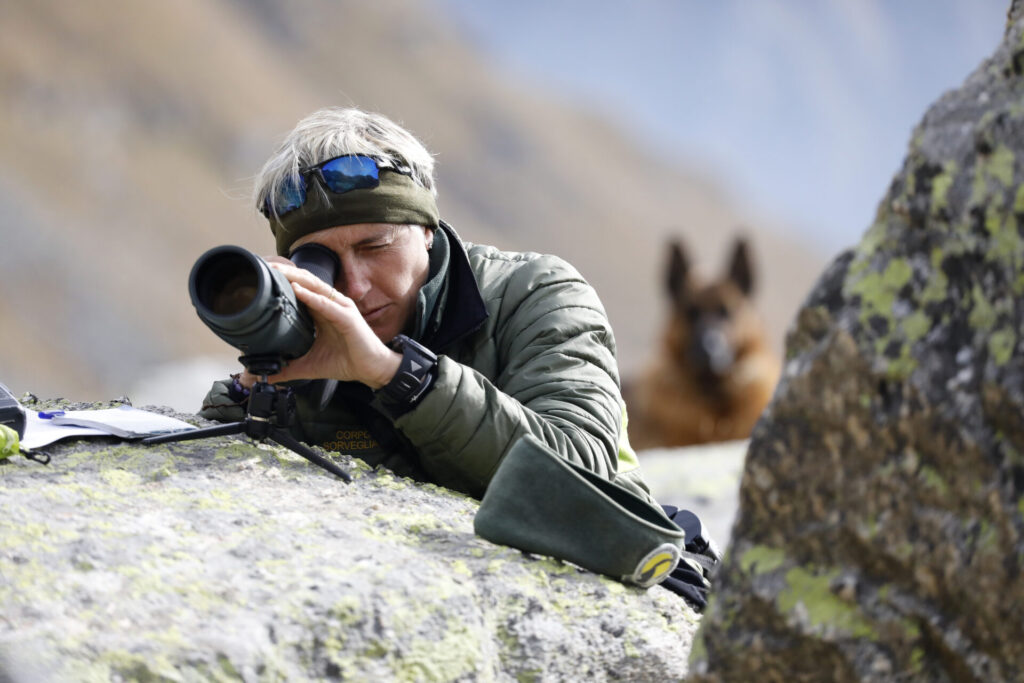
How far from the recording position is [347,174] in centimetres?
236

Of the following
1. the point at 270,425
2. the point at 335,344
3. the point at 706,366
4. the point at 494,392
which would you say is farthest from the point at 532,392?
the point at 706,366

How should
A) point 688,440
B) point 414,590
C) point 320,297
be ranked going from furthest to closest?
point 688,440, point 320,297, point 414,590

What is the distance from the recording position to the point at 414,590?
1.60 metres

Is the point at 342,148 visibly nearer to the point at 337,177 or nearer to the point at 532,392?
the point at 337,177

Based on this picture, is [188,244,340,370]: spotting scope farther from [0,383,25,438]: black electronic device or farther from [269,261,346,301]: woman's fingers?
[0,383,25,438]: black electronic device

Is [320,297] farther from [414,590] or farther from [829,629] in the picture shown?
[829,629]

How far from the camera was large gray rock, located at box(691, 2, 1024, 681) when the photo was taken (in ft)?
4.12

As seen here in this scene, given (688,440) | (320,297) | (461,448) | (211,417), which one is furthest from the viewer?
(688,440)

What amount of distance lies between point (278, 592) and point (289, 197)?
3.72ft

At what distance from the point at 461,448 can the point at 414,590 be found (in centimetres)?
58

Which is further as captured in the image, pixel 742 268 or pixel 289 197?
pixel 742 268

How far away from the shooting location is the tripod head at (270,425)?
84.5 inches

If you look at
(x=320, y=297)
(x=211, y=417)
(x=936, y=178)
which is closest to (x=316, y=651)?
(x=320, y=297)

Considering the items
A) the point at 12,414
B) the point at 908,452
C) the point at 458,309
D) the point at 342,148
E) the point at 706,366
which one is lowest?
the point at 908,452
